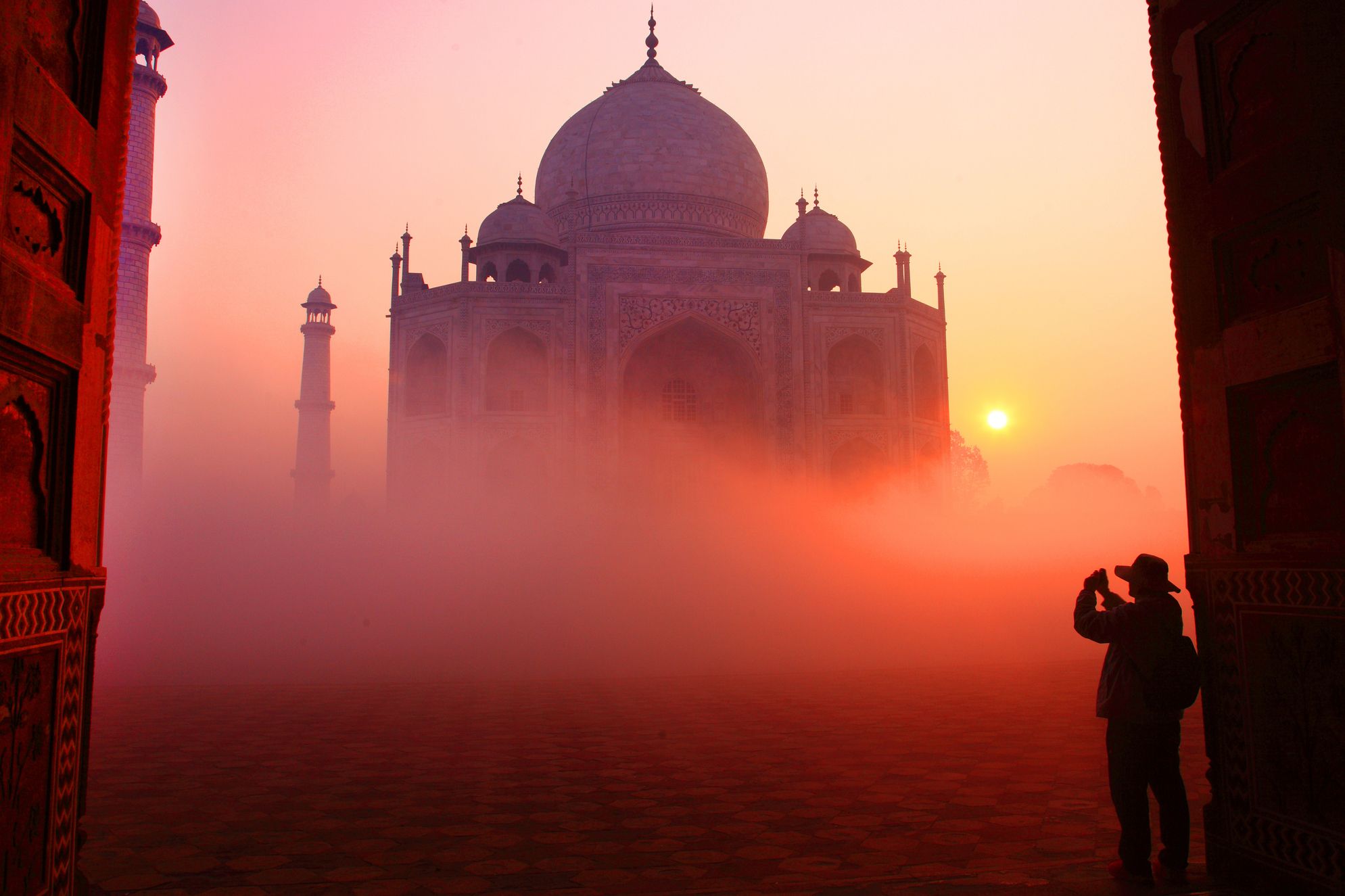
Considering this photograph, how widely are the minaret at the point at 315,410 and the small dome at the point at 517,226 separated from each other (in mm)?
12492

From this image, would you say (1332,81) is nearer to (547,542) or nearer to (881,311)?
(547,542)

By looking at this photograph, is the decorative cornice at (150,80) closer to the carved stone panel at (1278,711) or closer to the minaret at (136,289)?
the minaret at (136,289)

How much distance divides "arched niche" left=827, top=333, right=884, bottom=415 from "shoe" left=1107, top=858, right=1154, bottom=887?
19706 millimetres

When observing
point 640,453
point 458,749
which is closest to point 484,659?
point 458,749

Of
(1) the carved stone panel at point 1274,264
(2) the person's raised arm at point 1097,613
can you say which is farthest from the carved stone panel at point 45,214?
(1) the carved stone panel at point 1274,264

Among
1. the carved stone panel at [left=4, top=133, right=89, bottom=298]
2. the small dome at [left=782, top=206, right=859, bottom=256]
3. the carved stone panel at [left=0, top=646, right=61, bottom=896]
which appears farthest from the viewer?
the small dome at [left=782, top=206, right=859, bottom=256]

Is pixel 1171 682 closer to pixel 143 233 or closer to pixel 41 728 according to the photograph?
pixel 41 728

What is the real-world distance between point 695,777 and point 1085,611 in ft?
7.38

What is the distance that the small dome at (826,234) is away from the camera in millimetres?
25297

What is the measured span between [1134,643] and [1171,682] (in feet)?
0.61

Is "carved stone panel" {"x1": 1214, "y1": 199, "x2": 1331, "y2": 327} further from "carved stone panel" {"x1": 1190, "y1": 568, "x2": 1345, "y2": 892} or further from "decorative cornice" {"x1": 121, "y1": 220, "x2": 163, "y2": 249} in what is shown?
"decorative cornice" {"x1": 121, "y1": 220, "x2": 163, "y2": 249}

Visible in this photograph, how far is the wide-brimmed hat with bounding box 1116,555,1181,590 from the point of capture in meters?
3.96

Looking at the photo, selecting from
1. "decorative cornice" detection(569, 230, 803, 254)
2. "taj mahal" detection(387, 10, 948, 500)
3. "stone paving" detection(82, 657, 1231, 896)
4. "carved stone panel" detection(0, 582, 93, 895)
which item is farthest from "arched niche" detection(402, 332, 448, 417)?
"carved stone panel" detection(0, 582, 93, 895)

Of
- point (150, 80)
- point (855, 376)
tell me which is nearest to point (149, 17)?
point (150, 80)
